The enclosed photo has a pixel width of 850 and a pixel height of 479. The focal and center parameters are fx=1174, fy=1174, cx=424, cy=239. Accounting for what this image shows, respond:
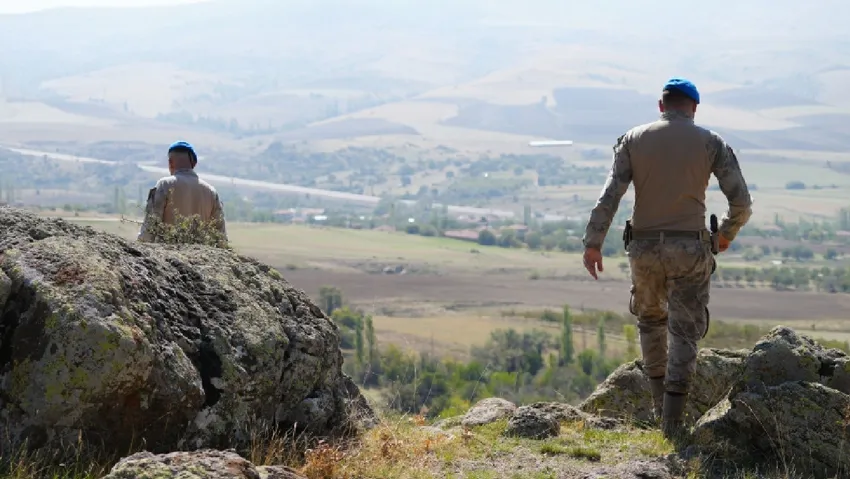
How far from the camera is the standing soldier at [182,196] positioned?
1108 centimetres

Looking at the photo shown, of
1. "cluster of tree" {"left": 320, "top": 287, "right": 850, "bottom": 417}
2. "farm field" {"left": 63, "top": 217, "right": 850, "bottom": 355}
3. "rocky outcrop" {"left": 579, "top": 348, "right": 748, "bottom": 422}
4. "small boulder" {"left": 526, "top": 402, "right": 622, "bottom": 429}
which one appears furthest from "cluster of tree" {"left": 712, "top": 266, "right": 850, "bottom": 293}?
"small boulder" {"left": 526, "top": 402, "right": 622, "bottom": 429}

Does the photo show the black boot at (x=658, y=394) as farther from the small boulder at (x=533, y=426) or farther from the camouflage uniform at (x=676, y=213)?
the small boulder at (x=533, y=426)

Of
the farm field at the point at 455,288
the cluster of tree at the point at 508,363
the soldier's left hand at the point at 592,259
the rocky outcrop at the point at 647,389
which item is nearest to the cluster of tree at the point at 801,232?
the farm field at the point at 455,288

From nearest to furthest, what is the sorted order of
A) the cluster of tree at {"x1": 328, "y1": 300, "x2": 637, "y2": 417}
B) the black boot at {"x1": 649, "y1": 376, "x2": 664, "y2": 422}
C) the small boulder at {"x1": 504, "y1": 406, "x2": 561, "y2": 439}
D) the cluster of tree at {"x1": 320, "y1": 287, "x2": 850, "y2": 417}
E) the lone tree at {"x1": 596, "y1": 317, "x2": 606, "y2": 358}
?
the small boulder at {"x1": 504, "y1": 406, "x2": 561, "y2": 439}
the black boot at {"x1": 649, "y1": 376, "x2": 664, "y2": 422}
the cluster of tree at {"x1": 328, "y1": 300, "x2": 637, "y2": 417}
the cluster of tree at {"x1": 320, "y1": 287, "x2": 850, "y2": 417}
the lone tree at {"x1": 596, "y1": 317, "x2": 606, "y2": 358}

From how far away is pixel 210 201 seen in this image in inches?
445

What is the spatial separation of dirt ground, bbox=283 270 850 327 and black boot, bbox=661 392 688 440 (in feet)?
266

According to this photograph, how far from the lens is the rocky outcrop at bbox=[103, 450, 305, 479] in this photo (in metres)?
5.54

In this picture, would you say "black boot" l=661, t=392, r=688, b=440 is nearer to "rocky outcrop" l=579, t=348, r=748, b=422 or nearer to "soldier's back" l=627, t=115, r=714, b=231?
"rocky outcrop" l=579, t=348, r=748, b=422

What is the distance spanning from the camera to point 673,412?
9195mm

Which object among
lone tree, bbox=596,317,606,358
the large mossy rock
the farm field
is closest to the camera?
the large mossy rock

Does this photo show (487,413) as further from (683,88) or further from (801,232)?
(801,232)

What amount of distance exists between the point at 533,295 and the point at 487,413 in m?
102

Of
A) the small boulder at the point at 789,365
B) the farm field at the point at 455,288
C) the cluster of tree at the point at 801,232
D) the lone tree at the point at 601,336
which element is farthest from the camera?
the cluster of tree at the point at 801,232

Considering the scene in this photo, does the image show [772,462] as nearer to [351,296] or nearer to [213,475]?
[213,475]
